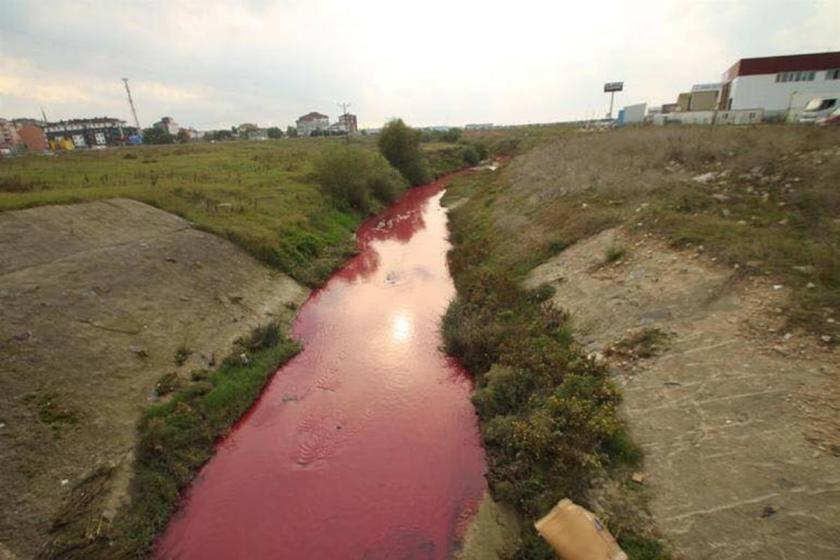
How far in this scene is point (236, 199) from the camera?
1014 inches

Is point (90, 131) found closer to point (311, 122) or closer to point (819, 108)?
point (311, 122)

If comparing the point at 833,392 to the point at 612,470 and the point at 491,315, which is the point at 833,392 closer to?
the point at 612,470

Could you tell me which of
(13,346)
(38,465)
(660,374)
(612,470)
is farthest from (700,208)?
(13,346)

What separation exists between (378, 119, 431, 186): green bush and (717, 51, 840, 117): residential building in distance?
120 feet

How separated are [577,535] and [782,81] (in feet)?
198

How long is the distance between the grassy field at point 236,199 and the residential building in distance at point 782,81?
153ft

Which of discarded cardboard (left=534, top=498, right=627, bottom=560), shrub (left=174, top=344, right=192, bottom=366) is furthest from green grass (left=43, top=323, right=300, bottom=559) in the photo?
discarded cardboard (left=534, top=498, right=627, bottom=560)

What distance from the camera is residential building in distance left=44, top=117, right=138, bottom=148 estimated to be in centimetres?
12506

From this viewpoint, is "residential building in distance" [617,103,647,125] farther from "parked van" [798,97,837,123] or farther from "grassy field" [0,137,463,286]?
"grassy field" [0,137,463,286]

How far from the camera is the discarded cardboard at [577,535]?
18.6ft

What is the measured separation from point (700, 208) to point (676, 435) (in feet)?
34.0

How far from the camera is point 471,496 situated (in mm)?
9281

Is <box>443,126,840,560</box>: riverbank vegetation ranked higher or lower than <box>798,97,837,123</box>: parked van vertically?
lower

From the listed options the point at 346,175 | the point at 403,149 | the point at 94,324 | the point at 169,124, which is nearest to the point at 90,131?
the point at 169,124
